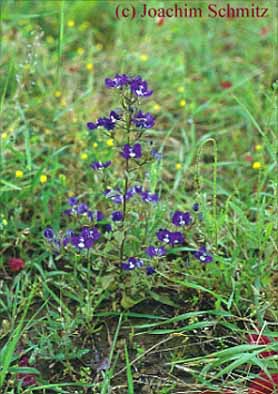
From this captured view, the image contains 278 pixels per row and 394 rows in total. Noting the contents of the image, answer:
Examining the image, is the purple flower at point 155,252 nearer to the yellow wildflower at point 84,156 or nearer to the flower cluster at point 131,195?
the flower cluster at point 131,195

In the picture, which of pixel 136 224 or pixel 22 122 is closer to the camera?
pixel 136 224

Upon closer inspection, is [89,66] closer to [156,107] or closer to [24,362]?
[156,107]

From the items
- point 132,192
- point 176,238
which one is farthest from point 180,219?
point 132,192

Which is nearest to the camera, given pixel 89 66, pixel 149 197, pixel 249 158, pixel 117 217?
pixel 117 217

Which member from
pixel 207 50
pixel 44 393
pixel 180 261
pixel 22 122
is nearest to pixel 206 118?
pixel 207 50

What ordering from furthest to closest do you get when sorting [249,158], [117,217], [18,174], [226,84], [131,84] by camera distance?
1. [226,84]
2. [249,158]
3. [18,174]
4. [117,217]
5. [131,84]

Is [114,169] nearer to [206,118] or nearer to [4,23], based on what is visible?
[206,118]
